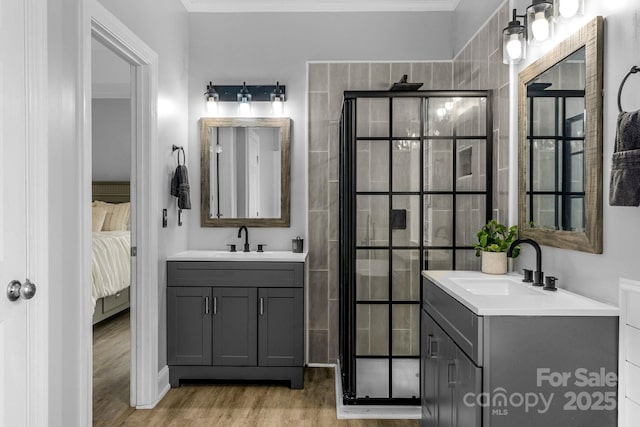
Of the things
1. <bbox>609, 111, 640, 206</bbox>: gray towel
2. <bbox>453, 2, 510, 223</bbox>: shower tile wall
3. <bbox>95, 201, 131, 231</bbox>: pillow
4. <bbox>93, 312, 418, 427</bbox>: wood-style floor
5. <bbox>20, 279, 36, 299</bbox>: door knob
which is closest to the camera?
<bbox>609, 111, 640, 206</bbox>: gray towel

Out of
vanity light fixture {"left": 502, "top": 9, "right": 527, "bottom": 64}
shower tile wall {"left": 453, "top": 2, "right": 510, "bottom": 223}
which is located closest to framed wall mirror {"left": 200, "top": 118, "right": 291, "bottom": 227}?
shower tile wall {"left": 453, "top": 2, "right": 510, "bottom": 223}

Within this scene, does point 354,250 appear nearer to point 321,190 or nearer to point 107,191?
point 321,190

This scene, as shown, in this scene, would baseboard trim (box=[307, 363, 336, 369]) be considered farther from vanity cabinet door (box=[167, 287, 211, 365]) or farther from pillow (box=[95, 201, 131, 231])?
pillow (box=[95, 201, 131, 231])

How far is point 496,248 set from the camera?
244 centimetres

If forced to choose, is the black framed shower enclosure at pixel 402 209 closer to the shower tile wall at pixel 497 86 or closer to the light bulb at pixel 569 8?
the shower tile wall at pixel 497 86

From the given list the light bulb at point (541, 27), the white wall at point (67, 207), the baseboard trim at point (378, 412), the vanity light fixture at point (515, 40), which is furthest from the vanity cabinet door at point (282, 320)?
the light bulb at point (541, 27)

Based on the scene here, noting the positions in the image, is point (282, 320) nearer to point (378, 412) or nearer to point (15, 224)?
point (378, 412)

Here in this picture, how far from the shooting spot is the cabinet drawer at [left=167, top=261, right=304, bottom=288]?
3273 millimetres

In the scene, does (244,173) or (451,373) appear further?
(244,173)

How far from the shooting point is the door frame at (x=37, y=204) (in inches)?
68.4

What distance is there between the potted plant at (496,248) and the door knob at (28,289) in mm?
2046

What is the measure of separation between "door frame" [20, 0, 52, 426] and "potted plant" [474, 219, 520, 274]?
203cm

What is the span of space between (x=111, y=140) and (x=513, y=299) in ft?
18.0

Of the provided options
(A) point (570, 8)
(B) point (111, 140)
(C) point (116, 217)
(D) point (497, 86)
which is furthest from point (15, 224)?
(B) point (111, 140)
